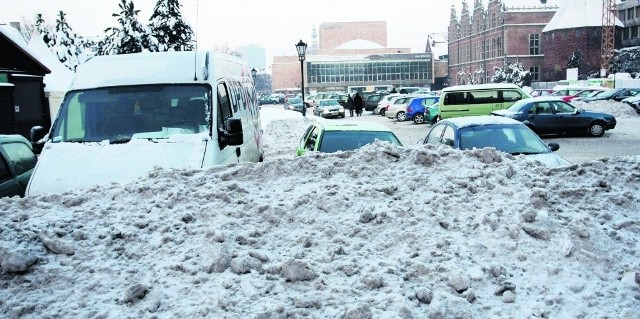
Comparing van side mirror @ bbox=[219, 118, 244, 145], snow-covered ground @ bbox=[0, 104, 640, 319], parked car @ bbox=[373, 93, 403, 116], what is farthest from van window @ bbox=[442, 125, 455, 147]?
parked car @ bbox=[373, 93, 403, 116]

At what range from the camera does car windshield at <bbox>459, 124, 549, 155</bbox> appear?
9.66 m

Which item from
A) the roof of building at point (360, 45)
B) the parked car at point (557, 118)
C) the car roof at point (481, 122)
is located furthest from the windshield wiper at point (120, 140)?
the roof of building at point (360, 45)

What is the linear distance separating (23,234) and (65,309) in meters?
0.90

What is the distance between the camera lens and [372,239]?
4305 mm

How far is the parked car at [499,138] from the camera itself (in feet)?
31.4

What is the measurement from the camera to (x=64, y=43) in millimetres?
50594

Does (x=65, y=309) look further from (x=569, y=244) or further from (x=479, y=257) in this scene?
(x=569, y=244)

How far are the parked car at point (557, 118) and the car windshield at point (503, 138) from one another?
39.8ft

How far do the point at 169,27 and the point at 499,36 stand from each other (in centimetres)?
7027

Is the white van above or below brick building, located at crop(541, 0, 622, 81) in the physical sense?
below

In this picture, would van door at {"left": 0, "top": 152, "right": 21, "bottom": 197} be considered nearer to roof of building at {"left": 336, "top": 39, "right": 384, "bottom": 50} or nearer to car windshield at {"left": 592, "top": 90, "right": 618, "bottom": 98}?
car windshield at {"left": 592, "top": 90, "right": 618, "bottom": 98}

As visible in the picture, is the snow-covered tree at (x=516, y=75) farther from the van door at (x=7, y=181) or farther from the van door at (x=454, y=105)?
the van door at (x=7, y=181)

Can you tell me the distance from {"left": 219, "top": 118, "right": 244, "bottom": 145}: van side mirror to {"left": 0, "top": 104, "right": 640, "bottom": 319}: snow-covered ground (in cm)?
177

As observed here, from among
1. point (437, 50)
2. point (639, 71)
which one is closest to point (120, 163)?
point (639, 71)
